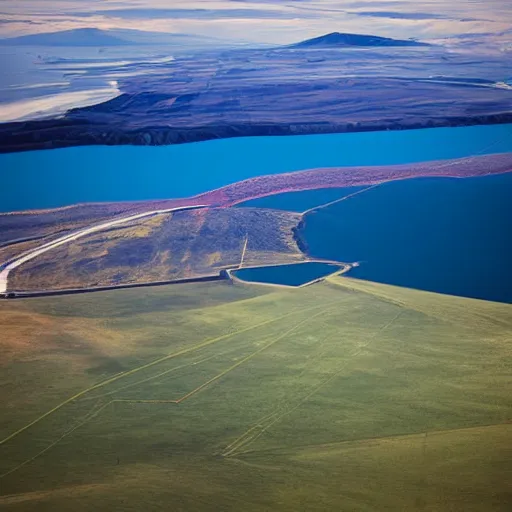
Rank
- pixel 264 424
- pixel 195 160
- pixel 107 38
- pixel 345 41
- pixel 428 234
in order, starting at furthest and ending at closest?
1. pixel 345 41
2. pixel 107 38
3. pixel 195 160
4. pixel 428 234
5. pixel 264 424

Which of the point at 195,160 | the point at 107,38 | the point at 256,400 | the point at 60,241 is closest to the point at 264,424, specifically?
the point at 256,400

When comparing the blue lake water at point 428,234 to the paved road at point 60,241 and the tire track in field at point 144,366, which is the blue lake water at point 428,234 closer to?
the tire track in field at point 144,366

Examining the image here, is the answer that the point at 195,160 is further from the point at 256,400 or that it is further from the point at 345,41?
the point at 345,41

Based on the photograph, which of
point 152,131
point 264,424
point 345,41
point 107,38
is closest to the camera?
point 264,424

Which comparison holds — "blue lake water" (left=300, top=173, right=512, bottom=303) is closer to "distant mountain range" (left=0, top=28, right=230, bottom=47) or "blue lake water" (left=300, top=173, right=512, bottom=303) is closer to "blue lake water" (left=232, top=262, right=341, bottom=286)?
"blue lake water" (left=232, top=262, right=341, bottom=286)

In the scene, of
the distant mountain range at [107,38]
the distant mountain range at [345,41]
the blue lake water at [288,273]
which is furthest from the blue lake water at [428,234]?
the distant mountain range at [107,38]

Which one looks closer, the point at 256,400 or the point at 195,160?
the point at 256,400
